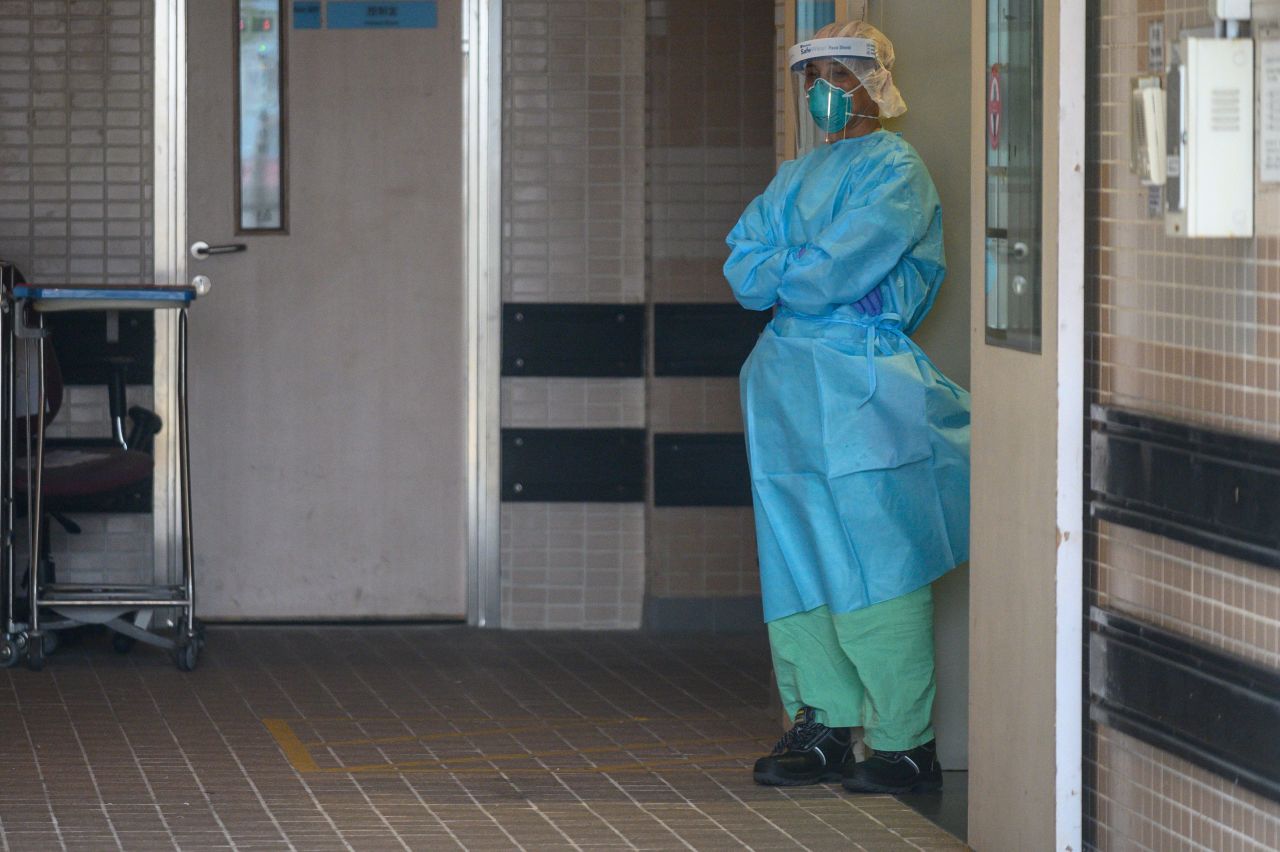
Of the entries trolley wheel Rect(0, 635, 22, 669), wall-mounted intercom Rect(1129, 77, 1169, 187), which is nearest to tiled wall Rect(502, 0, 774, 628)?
trolley wheel Rect(0, 635, 22, 669)

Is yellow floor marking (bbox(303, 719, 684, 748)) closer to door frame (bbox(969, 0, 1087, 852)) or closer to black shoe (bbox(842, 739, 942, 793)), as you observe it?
black shoe (bbox(842, 739, 942, 793))

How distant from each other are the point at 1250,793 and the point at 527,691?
3.04m

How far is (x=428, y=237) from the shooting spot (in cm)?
648

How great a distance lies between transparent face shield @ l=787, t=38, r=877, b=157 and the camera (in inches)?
178

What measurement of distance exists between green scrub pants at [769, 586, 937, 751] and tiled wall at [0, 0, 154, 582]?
9.21 ft

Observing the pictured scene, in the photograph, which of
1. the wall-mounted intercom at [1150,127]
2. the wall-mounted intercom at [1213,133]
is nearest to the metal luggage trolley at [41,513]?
the wall-mounted intercom at [1150,127]

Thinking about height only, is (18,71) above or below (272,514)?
above

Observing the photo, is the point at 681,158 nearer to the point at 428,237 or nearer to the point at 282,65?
the point at 428,237

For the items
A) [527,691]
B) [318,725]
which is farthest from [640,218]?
[318,725]

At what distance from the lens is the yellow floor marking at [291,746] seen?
15.5ft

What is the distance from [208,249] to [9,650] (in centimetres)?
146

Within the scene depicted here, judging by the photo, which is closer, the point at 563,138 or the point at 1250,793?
the point at 1250,793

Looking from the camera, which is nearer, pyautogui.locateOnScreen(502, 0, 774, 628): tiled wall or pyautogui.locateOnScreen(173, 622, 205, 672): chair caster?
pyautogui.locateOnScreen(173, 622, 205, 672): chair caster

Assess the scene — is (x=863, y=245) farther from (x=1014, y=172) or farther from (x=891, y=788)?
(x=891, y=788)
